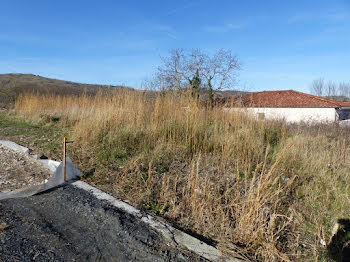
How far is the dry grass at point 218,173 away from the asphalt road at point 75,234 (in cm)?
38

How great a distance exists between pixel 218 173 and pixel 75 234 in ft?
5.97

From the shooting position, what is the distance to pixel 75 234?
72.2 inches

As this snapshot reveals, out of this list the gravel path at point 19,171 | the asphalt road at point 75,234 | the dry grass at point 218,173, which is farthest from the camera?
the gravel path at point 19,171

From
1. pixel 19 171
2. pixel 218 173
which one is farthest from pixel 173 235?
pixel 19 171

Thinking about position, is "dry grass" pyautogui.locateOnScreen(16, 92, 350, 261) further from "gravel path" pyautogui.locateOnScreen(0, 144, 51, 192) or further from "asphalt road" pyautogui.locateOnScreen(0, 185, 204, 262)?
"gravel path" pyautogui.locateOnScreen(0, 144, 51, 192)

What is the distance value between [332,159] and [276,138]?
1557mm

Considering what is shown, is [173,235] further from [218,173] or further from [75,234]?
[218,173]

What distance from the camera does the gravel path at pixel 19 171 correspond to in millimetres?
2920

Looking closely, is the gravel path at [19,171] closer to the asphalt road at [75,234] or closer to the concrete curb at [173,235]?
the asphalt road at [75,234]

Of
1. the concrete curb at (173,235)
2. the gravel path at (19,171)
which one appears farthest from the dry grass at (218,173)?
the gravel path at (19,171)

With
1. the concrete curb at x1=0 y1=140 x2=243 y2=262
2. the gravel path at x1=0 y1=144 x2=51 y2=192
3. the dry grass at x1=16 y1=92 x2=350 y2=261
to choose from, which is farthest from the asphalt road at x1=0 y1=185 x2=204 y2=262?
the gravel path at x1=0 y1=144 x2=51 y2=192

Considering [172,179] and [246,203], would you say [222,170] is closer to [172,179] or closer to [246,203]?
[172,179]

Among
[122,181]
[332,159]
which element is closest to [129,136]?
[122,181]

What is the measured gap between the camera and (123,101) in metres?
5.01
